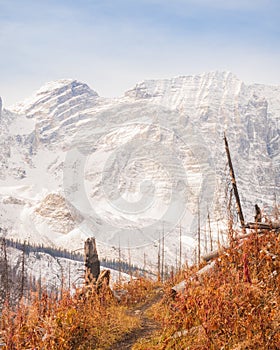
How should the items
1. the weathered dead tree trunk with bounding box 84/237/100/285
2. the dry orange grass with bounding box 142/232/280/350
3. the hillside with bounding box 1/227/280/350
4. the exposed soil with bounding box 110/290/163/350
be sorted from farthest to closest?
the weathered dead tree trunk with bounding box 84/237/100/285 < the exposed soil with bounding box 110/290/163/350 < the hillside with bounding box 1/227/280/350 < the dry orange grass with bounding box 142/232/280/350

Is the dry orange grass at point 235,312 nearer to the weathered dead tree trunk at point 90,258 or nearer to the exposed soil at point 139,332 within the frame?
the exposed soil at point 139,332

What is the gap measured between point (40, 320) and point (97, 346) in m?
1.34

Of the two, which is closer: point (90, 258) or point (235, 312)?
point (235, 312)

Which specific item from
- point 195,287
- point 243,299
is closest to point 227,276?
point 195,287

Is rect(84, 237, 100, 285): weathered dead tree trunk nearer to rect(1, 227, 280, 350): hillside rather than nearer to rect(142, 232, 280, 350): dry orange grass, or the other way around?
rect(1, 227, 280, 350): hillside

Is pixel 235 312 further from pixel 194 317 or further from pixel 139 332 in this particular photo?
pixel 139 332

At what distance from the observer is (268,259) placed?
8.33 m

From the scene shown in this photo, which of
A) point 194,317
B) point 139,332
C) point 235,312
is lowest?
point 139,332

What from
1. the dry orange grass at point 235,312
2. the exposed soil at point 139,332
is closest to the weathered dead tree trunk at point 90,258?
the exposed soil at point 139,332

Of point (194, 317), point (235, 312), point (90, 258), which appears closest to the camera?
point (235, 312)

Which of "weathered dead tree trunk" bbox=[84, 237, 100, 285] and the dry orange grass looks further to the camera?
"weathered dead tree trunk" bbox=[84, 237, 100, 285]

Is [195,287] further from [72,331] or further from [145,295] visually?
[145,295]

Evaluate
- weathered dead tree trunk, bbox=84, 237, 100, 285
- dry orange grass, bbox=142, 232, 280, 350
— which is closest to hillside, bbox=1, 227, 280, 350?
dry orange grass, bbox=142, 232, 280, 350

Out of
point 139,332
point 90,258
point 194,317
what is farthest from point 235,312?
point 90,258
